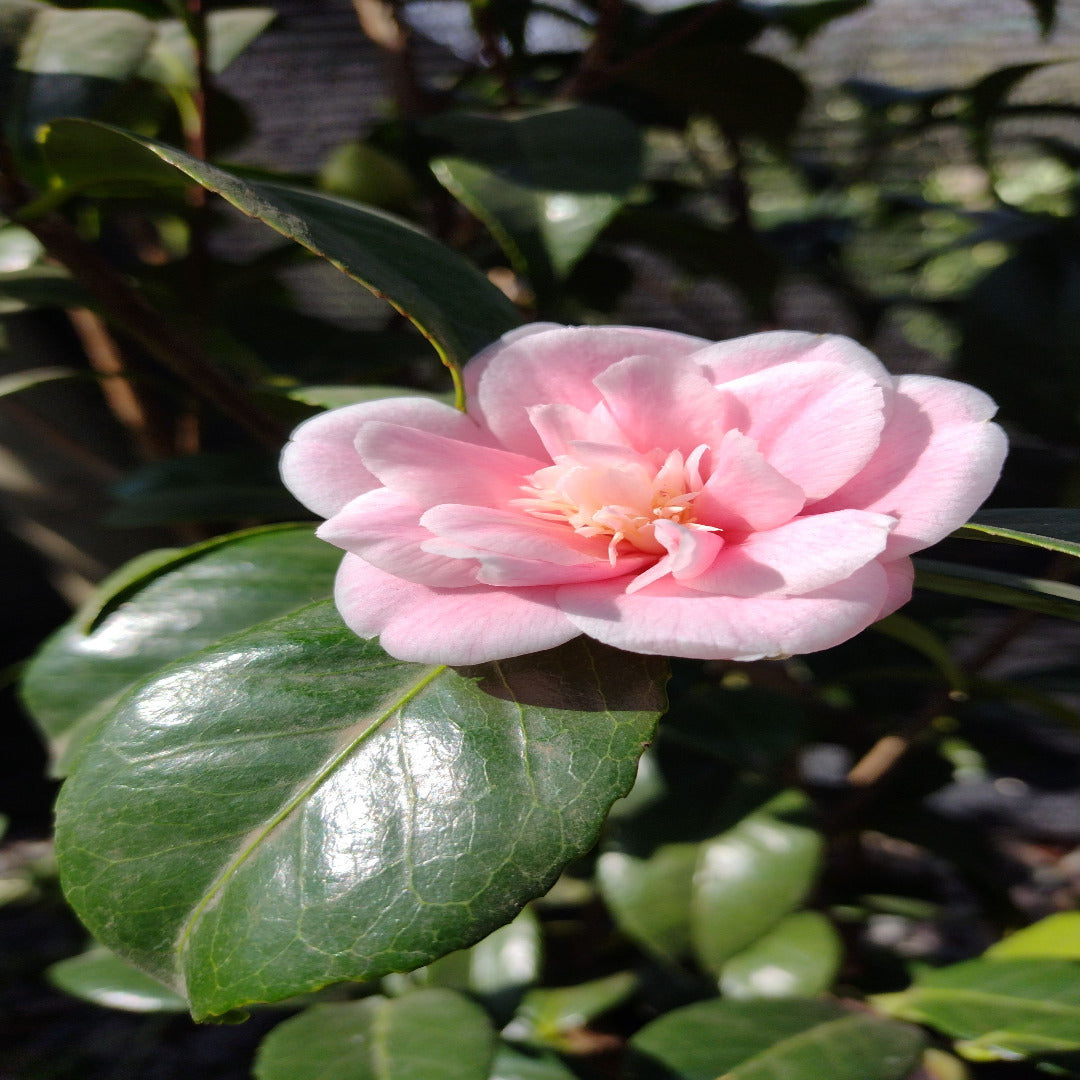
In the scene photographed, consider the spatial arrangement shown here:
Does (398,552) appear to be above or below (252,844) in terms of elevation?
above

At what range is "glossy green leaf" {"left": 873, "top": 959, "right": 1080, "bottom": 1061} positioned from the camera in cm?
68

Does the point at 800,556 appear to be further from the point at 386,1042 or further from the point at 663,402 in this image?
the point at 386,1042

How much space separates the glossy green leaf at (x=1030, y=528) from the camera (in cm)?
34

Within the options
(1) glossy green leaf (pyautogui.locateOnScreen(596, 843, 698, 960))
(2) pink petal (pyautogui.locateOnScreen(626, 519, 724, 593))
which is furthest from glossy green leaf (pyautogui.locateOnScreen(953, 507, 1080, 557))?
(1) glossy green leaf (pyautogui.locateOnScreen(596, 843, 698, 960))

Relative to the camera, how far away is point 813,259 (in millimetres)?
1293

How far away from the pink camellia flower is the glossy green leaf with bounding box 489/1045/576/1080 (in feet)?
2.11

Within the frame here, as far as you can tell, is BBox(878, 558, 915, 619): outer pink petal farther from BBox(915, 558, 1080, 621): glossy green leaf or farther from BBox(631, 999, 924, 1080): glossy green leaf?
BBox(631, 999, 924, 1080): glossy green leaf

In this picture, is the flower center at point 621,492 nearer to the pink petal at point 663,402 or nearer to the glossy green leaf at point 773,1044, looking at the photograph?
the pink petal at point 663,402

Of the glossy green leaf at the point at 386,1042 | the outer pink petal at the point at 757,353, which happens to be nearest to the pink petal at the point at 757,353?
the outer pink petal at the point at 757,353

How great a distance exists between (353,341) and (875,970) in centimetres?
93

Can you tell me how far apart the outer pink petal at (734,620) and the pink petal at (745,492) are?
0.04 metres

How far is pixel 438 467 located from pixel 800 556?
16cm

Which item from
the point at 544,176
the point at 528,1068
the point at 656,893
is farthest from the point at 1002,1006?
the point at 544,176

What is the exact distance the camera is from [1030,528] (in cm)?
39
